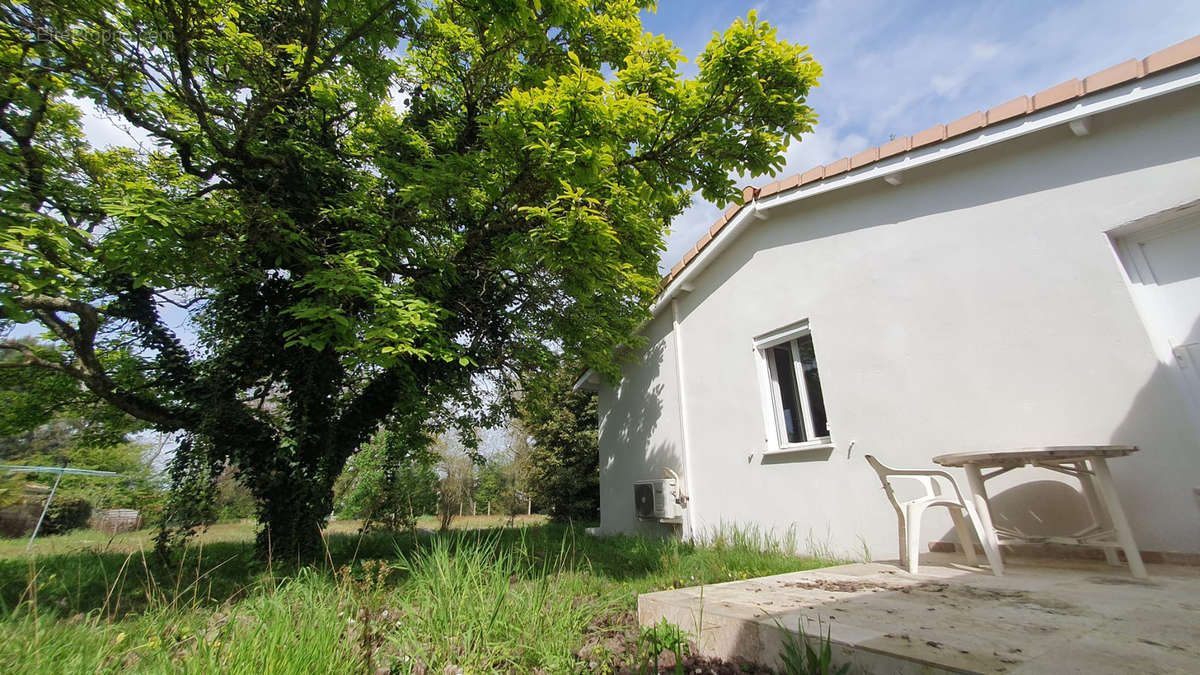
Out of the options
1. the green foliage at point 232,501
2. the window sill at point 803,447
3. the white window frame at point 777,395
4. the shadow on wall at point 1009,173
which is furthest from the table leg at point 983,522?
the green foliage at point 232,501

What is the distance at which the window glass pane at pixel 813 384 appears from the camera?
5.55 m

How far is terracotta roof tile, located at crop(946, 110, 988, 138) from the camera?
4340 mm

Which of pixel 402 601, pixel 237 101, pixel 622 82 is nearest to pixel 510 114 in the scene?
pixel 622 82

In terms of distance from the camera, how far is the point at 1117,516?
2.98 meters

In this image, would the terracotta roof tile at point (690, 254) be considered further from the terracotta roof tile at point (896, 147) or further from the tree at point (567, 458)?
the tree at point (567, 458)

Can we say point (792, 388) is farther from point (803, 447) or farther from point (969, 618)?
point (969, 618)

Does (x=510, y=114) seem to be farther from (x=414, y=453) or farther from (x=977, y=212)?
(x=414, y=453)

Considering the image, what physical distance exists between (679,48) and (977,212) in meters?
3.49

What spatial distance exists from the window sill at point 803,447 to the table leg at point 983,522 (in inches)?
70.0

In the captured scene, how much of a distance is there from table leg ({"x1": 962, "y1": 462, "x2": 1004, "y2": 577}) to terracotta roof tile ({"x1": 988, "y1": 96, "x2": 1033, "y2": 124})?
3.25 m

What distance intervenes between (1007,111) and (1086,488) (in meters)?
3.35

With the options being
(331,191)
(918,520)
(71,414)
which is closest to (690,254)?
(918,520)

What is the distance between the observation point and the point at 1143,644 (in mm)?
1648

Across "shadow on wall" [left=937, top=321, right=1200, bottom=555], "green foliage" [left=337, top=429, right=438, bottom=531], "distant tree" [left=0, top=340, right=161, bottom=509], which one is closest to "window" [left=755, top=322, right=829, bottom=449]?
"shadow on wall" [left=937, top=321, right=1200, bottom=555]
